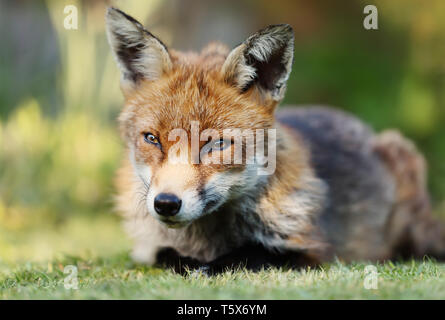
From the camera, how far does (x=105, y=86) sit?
29.3ft

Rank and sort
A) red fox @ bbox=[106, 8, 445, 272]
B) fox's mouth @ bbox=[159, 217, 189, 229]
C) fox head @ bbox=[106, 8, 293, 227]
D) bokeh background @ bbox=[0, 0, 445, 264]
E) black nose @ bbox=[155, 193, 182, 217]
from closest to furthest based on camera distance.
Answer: black nose @ bbox=[155, 193, 182, 217]
fox's mouth @ bbox=[159, 217, 189, 229]
fox head @ bbox=[106, 8, 293, 227]
red fox @ bbox=[106, 8, 445, 272]
bokeh background @ bbox=[0, 0, 445, 264]

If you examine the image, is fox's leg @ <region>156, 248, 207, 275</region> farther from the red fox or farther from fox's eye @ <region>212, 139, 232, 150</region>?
fox's eye @ <region>212, 139, 232, 150</region>

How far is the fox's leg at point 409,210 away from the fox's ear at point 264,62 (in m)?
2.72

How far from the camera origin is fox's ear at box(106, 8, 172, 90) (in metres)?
4.53

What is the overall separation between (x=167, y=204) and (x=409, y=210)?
12.7 feet

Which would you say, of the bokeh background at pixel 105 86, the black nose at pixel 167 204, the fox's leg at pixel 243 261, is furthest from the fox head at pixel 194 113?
the bokeh background at pixel 105 86

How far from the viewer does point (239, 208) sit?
179 inches

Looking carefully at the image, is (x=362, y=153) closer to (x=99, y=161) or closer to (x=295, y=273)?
(x=295, y=273)

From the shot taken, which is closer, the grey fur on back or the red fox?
the red fox

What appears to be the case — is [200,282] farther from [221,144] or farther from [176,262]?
[221,144]

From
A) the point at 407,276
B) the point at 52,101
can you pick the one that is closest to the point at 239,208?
the point at 407,276

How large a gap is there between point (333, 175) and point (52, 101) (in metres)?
5.85

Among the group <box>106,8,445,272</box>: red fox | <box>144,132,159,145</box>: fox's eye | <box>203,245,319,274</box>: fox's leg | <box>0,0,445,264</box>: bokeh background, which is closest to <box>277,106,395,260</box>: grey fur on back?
<box>106,8,445,272</box>: red fox

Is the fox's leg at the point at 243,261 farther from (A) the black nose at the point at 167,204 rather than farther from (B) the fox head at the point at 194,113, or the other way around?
(A) the black nose at the point at 167,204
